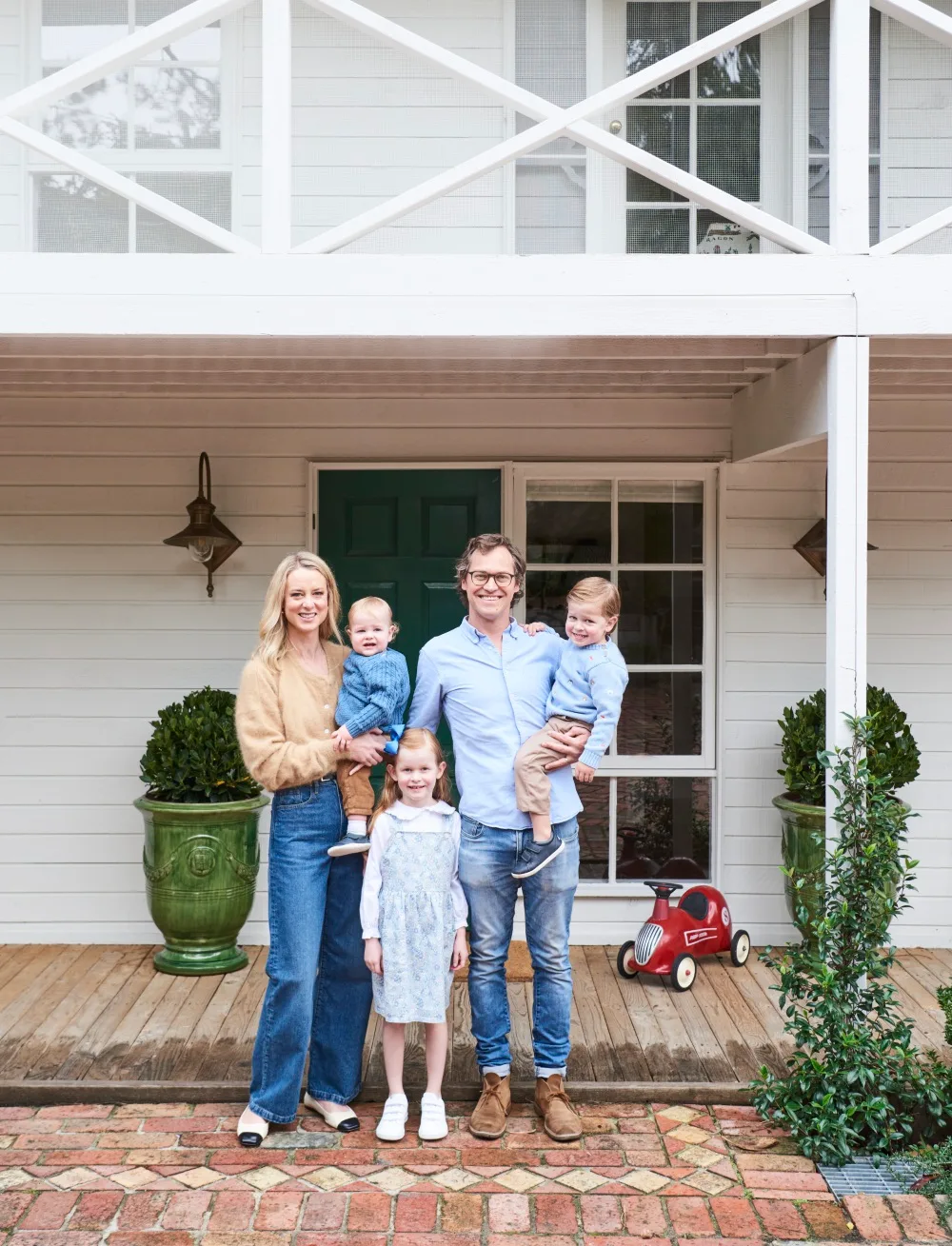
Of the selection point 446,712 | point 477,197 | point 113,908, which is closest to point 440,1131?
point 446,712

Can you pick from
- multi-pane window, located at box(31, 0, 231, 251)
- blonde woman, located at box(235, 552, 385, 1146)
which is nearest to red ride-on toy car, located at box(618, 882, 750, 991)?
blonde woman, located at box(235, 552, 385, 1146)

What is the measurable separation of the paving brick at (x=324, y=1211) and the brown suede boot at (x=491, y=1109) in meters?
0.47

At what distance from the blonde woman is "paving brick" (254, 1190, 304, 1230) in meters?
0.28

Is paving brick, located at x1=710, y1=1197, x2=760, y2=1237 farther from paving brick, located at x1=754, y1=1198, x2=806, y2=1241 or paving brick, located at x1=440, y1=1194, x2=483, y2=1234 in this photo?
paving brick, located at x1=440, y1=1194, x2=483, y2=1234

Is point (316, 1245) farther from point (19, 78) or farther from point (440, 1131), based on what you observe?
point (19, 78)

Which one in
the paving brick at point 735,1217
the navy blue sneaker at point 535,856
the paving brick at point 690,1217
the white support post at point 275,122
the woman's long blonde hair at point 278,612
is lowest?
the paving brick at point 690,1217

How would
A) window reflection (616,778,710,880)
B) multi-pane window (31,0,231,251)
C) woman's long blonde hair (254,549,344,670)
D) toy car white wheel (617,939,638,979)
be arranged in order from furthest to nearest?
window reflection (616,778,710,880), toy car white wheel (617,939,638,979), multi-pane window (31,0,231,251), woman's long blonde hair (254,549,344,670)

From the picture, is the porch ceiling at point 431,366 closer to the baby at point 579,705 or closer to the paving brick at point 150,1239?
the baby at point 579,705

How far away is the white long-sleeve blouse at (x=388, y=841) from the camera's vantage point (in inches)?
131

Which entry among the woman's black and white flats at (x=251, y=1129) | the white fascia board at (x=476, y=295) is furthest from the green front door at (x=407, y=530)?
the woman's black and white flats at (x=251, y=1129)

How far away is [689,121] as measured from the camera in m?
4.73

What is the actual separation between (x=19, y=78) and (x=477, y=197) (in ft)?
6.75

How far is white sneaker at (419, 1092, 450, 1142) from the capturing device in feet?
11.1

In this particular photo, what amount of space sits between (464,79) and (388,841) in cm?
230
